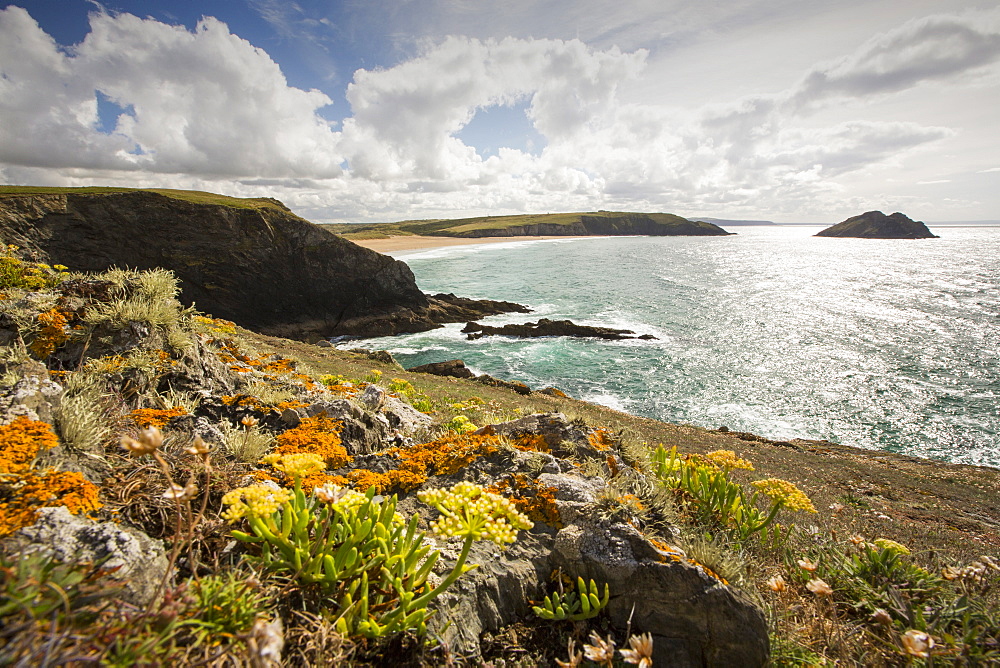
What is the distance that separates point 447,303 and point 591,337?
19.4 meters

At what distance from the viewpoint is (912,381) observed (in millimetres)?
29203

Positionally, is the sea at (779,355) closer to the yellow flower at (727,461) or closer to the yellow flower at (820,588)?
the yellow flower at (727,461)

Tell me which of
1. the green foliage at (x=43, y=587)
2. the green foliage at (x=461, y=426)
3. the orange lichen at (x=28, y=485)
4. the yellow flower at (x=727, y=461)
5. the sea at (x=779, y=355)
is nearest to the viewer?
the green foliage at (x=43, y=587)

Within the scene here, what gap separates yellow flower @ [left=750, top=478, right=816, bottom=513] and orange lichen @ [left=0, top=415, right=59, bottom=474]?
5547 millimetres

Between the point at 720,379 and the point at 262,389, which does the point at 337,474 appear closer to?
the point at 262,389

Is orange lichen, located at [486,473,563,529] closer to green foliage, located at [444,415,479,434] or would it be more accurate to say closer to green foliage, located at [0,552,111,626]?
green foliage, located at [444,415,479,434]

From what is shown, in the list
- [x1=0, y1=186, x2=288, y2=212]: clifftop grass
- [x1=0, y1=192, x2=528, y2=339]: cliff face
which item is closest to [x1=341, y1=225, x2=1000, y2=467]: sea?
[x1=0, y1=192, x2=528, y2=339]: cliff face

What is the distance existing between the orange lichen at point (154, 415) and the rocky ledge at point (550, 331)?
36.4 meters

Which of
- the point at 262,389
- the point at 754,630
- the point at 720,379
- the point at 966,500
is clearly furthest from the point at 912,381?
the point at 262,389

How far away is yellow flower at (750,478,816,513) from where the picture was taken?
4.02 meters

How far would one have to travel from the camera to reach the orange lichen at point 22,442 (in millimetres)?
2297

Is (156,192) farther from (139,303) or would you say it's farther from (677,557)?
(677,557)

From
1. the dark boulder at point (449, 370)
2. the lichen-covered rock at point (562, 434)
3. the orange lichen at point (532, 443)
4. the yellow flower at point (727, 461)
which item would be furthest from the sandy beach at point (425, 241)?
A: the yellow flower at point (727, 461)

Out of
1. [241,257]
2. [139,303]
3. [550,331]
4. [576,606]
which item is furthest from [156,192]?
[576,606]
